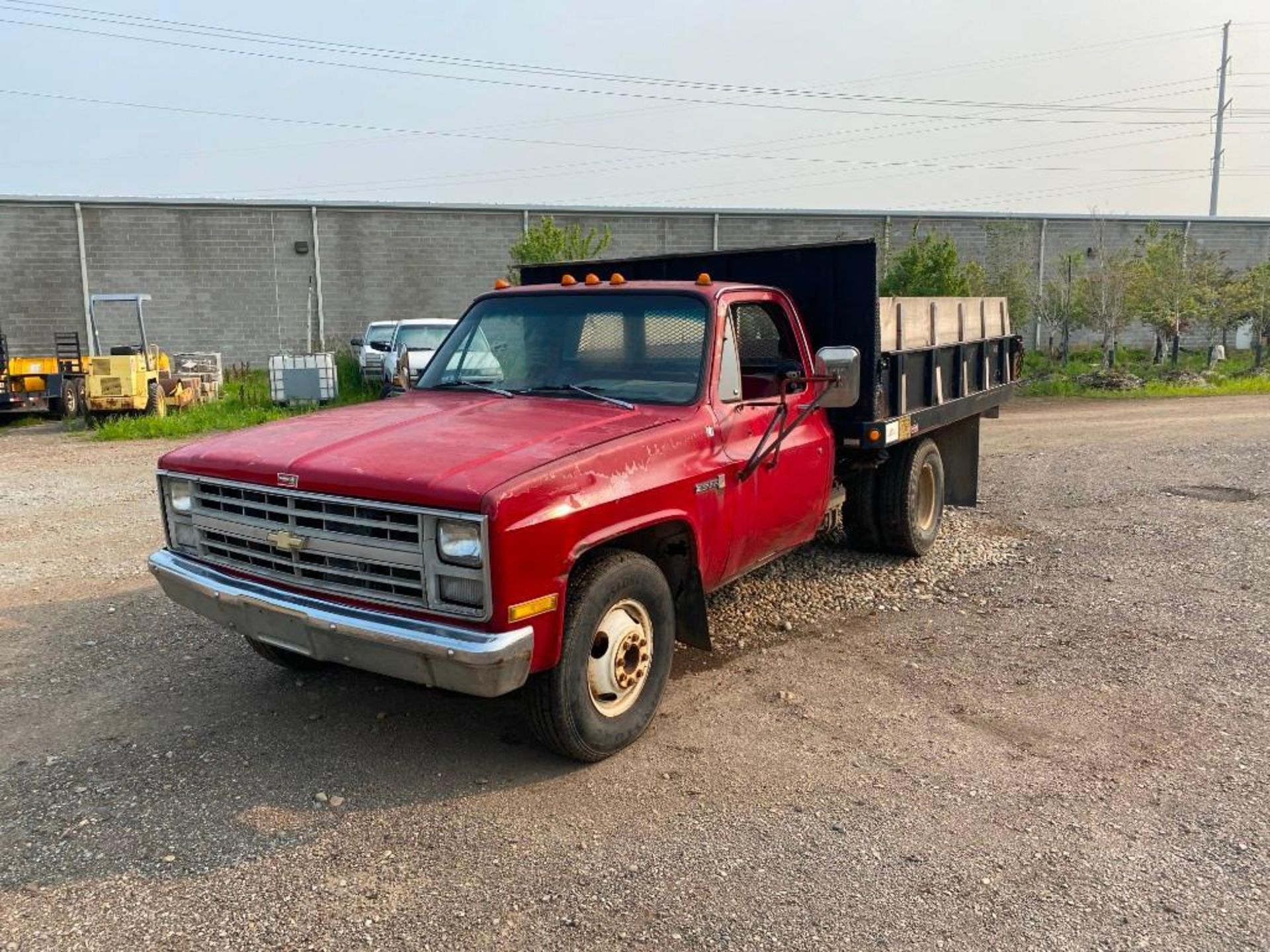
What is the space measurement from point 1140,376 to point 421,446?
2274cm

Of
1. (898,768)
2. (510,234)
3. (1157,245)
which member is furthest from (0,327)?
(1157,245)

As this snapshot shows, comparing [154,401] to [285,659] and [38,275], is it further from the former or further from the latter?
[285,659]

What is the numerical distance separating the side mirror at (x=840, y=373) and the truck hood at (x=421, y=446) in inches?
31.6

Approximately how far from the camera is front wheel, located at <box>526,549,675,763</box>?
3898 millimetres

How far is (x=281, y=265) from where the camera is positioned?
81.0 ft

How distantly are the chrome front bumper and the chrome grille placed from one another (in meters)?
0.08

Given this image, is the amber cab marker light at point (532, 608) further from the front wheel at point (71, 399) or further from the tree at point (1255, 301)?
the tree at point (1255, 301)

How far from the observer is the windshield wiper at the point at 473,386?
201 inches

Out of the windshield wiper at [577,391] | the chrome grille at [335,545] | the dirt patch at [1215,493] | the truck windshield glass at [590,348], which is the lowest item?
the dirt patch at [1215,493]

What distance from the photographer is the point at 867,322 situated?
245 inches

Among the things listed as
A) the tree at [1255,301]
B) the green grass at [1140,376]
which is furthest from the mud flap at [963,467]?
the tree at [1255,301]

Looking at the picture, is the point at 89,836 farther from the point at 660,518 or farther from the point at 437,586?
the point at 660,518

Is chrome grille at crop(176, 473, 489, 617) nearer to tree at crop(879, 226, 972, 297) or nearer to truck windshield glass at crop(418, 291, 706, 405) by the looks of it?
truck windshield glass at crop(418, 291, 706, 405)

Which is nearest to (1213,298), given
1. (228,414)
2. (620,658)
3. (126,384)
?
(228,414)
